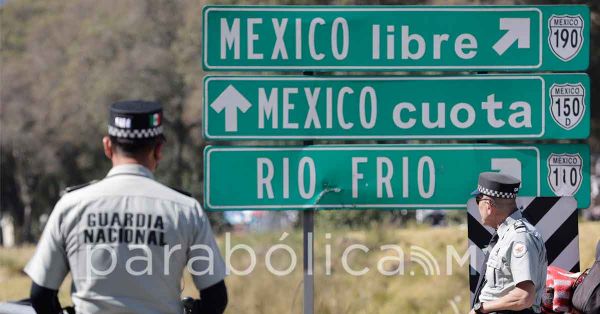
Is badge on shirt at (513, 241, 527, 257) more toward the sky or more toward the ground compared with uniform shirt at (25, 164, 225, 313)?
more toward the ground

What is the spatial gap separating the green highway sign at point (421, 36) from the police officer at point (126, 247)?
3810 millimetres

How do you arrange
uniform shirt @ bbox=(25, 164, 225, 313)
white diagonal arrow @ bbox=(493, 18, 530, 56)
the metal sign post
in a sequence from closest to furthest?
1. uniform shirt @ bbox=(25, 164, 225, 313)
2. the metal sign post
3. white diagonal arrow @ bbox=(493, 18, 530, 56)

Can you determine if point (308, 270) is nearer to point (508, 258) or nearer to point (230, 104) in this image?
point (230, 104)

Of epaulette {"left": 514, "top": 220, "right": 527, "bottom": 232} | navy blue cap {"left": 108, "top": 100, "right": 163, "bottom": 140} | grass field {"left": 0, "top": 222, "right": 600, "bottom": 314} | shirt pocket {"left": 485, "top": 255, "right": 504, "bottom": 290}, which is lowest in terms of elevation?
grass field {"left": 0, "top": 222, "right": 600, "bottom": 314}

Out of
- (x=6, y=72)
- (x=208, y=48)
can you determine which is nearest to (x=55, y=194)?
(x=6, y=72)

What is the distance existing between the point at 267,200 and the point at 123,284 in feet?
12.2

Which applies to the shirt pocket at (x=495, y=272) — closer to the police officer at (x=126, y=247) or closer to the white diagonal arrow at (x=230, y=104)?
the police officer at (x=126, y=247)

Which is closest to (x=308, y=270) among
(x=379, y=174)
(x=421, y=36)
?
(x=379, y=174)

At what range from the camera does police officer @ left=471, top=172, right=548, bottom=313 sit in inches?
215

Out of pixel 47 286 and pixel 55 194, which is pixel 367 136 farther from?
Answer: pixel 55 194

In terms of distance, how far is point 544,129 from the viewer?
7809mm

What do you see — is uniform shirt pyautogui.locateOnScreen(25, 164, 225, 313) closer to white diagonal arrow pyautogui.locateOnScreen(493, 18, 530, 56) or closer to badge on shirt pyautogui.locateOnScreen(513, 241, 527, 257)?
badge on shirt pyautogui.locateOnScreen(513, 241, 527, 257)

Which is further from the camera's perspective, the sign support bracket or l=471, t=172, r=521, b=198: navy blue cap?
the sign support bracket

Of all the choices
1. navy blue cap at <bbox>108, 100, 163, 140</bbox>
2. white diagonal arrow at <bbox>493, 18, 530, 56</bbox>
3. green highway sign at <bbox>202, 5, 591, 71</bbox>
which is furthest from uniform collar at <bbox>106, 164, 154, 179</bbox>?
white diagonal arrow at <bbox>493, 18, 530, 56</bbox>
